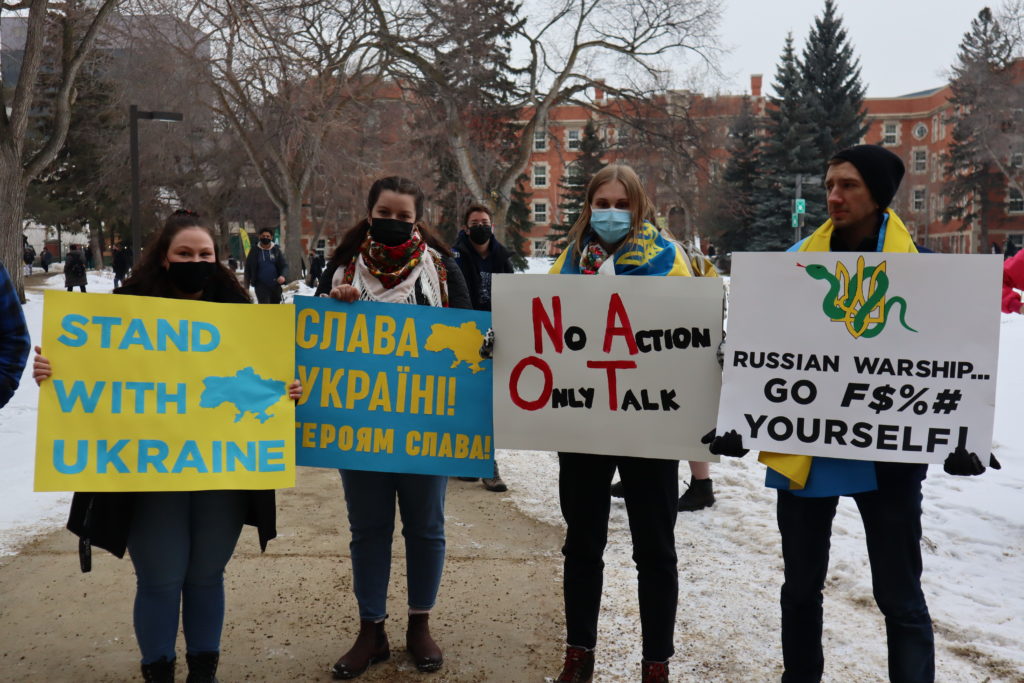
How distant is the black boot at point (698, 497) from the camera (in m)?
5.70

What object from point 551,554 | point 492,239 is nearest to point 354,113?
point 492,239

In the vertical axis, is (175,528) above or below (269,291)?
below

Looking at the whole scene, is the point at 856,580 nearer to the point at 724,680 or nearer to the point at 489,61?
the point at 724,680

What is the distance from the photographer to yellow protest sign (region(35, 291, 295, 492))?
3.03m

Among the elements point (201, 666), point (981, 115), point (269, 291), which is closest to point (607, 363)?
point (201, 666)

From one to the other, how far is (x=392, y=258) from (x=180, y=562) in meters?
1.38

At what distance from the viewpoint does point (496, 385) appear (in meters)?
3.50

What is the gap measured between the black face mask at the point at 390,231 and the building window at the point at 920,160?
3212 inches

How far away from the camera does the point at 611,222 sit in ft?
10.7

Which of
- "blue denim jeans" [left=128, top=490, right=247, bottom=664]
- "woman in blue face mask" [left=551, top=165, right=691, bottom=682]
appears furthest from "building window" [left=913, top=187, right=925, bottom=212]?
"blue denim jeans" [left=128, top=490, right=247, bottom=664]

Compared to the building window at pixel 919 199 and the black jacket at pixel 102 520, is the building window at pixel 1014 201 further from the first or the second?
the black jacket at pixel 102 520

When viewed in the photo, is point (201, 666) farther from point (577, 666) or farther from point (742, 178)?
point (742, 178)

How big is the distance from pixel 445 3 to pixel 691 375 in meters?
20.8

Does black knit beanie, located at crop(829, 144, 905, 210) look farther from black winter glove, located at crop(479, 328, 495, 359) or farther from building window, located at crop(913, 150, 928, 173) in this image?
building window, located at crop(913, 150, 928, 173)
